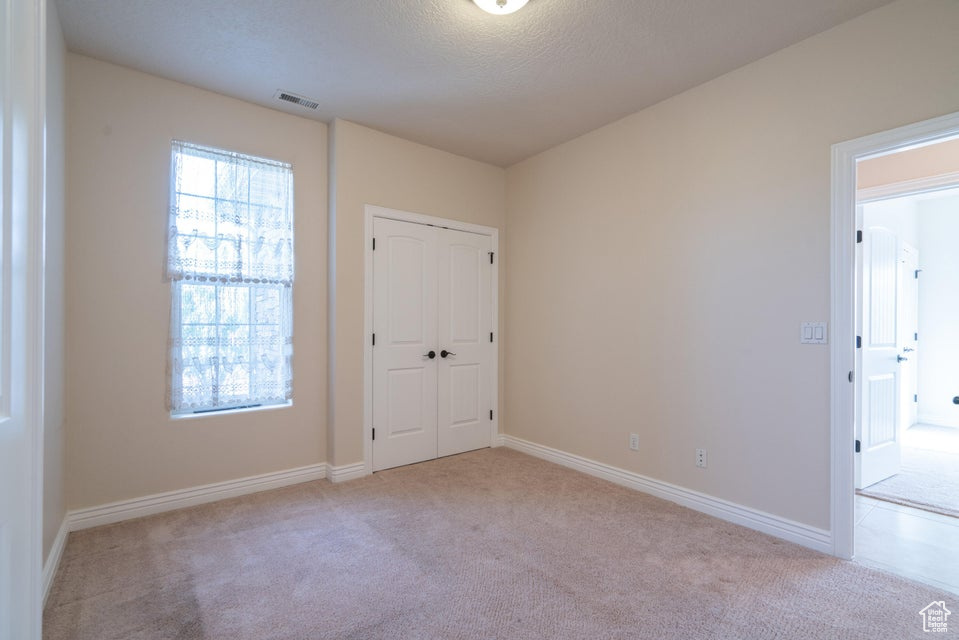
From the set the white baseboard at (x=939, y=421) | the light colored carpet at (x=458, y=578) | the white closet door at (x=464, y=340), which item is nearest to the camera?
the light colored carpet at (x=458, y=578)

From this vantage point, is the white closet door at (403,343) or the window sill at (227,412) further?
the white closet door at (403,343)

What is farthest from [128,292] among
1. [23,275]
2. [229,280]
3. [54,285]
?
[23,275]

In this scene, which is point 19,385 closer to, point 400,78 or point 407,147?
point 400,78

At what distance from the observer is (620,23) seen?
7.77ft

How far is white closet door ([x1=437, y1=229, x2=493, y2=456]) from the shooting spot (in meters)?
4.16

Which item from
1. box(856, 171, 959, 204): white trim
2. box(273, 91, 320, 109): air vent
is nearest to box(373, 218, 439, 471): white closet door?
box(273, 91, 320, 109): air vent

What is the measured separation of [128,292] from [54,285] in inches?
18.5

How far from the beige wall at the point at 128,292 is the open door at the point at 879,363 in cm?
452

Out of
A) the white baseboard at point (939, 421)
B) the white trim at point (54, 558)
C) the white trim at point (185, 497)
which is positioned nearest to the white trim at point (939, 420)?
the white baseboard at point (939, 421)

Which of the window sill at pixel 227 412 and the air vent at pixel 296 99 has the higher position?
the air vent at pixel 296 99

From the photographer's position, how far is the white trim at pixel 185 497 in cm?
266

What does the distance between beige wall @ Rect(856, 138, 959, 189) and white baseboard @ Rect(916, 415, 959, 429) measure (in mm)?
3946

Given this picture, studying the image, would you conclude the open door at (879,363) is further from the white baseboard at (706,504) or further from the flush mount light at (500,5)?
the flush mount light at (500,5)

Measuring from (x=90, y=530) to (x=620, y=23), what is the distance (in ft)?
13.8
